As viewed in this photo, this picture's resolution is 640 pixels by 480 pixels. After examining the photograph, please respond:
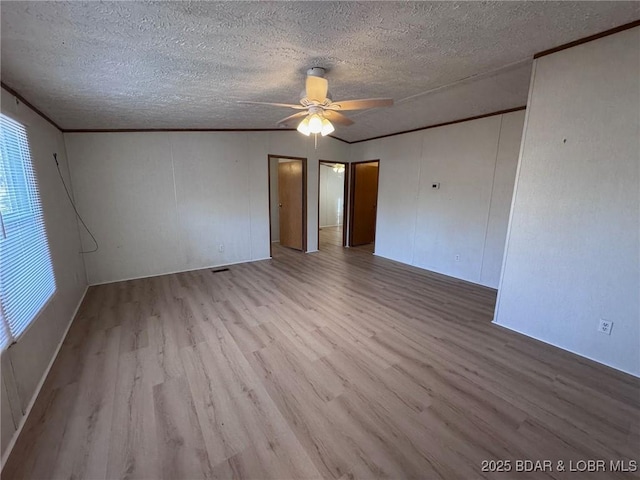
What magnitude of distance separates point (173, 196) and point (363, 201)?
13.8ft

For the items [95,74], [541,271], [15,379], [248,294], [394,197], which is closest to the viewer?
[15,379]

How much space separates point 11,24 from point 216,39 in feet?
3.40

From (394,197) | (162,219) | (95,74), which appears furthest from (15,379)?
(394,197)

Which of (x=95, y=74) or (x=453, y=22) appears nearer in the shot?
(x=453, y=22)

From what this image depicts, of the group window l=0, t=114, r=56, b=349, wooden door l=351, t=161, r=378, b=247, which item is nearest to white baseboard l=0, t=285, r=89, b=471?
window l=0, t=114, r=56, b=349

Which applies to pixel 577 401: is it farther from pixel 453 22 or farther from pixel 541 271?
pixel 453 22

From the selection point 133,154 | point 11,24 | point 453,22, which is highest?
point 453,22

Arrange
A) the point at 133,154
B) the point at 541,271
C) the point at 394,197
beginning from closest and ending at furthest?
the point at 541,271, the point at 133,154, the point at 394,197

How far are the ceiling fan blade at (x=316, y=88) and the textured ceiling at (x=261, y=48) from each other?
7.8 inches

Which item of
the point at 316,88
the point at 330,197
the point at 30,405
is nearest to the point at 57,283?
the point at 30,405

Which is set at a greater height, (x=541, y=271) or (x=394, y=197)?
(x=394, y=197)

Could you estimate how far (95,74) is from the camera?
6.83 ft

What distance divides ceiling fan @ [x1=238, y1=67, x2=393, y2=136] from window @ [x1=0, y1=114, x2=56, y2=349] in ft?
6.15

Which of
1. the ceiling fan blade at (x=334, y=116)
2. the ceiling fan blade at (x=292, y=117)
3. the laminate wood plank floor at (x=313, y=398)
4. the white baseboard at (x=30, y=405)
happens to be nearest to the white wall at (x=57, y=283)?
the white baseboard at (x=30, y=405)
